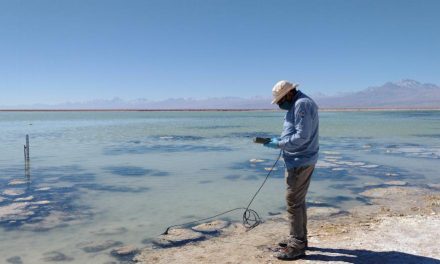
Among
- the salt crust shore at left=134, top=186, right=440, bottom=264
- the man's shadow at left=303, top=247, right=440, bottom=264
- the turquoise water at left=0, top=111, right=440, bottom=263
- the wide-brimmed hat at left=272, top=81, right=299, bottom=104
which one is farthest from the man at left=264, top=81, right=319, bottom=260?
the turquoise water at left=0, top=111, right=440, bottom=263

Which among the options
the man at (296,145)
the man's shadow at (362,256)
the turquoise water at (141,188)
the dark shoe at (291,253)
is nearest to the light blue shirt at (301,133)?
the man at (296,145)

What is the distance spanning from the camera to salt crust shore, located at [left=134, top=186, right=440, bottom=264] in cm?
495

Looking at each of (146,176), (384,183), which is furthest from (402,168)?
(146,176)

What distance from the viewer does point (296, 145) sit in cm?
459

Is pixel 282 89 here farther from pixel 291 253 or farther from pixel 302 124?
pixel 291 253

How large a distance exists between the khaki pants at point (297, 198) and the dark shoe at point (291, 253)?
7 cm

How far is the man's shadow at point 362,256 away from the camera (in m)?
4.73

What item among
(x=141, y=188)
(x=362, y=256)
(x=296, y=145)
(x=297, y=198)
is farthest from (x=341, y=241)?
(x=141, y=188)

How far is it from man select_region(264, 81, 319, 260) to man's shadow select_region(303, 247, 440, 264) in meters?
0.26

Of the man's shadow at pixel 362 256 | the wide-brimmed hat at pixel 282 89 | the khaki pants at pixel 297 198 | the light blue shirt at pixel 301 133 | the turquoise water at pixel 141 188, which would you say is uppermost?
the wide-brimmed hat at pixel 282 89

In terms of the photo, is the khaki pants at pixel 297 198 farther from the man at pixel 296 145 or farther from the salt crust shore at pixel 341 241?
the salt crust shore at pixel 341 241

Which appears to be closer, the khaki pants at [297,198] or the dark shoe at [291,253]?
the khaki pants at [297,198]

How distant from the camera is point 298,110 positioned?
4547 mm

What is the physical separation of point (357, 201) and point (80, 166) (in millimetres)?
9022
